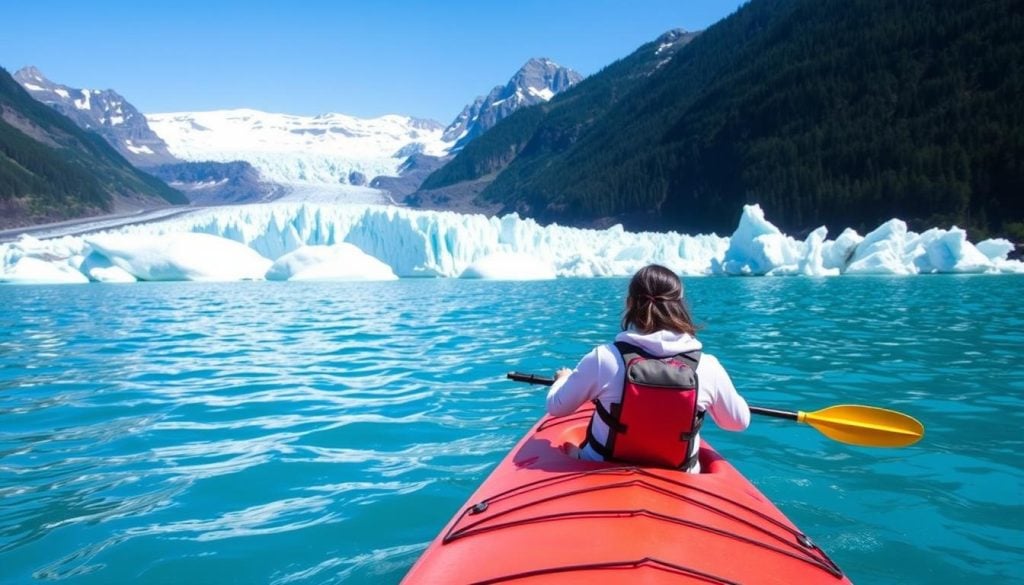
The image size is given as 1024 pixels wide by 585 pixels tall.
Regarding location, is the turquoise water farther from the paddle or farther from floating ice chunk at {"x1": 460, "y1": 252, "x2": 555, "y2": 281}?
floating ice chunk at {"x1": 460, "y1": 252, "x2": 555, "y2": 281}

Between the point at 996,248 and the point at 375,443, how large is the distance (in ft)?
107

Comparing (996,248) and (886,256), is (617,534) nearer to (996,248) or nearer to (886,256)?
(886,256)

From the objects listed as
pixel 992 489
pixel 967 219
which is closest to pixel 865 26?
pixel 967 219

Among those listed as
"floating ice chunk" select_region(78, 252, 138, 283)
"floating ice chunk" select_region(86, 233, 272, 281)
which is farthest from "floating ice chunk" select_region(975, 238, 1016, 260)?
"floating ice chunk" select_region(78, 252, 138, 283)

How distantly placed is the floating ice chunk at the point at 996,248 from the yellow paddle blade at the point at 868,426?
31.0 m

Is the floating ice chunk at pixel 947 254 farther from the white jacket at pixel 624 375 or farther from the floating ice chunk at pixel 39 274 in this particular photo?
the floating ice chunk at pixel 39 274

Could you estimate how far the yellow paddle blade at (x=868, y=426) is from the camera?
4141mm

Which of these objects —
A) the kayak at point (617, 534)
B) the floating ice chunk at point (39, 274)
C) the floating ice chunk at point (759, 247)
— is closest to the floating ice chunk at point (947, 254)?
the floating ice chunk at point (759, 247)

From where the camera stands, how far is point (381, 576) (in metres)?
3.26

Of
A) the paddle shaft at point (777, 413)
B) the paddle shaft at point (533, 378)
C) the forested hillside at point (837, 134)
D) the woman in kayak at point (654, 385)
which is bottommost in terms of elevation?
the paddle shaft at point (777, 413)

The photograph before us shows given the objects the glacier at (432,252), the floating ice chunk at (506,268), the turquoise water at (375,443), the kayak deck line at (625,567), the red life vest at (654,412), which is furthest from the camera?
the floating ice chunk at (506,268)

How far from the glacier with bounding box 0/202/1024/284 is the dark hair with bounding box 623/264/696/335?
2752cm

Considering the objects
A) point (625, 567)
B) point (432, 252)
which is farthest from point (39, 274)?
point (625, 567)

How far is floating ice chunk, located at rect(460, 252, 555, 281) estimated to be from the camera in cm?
3055
